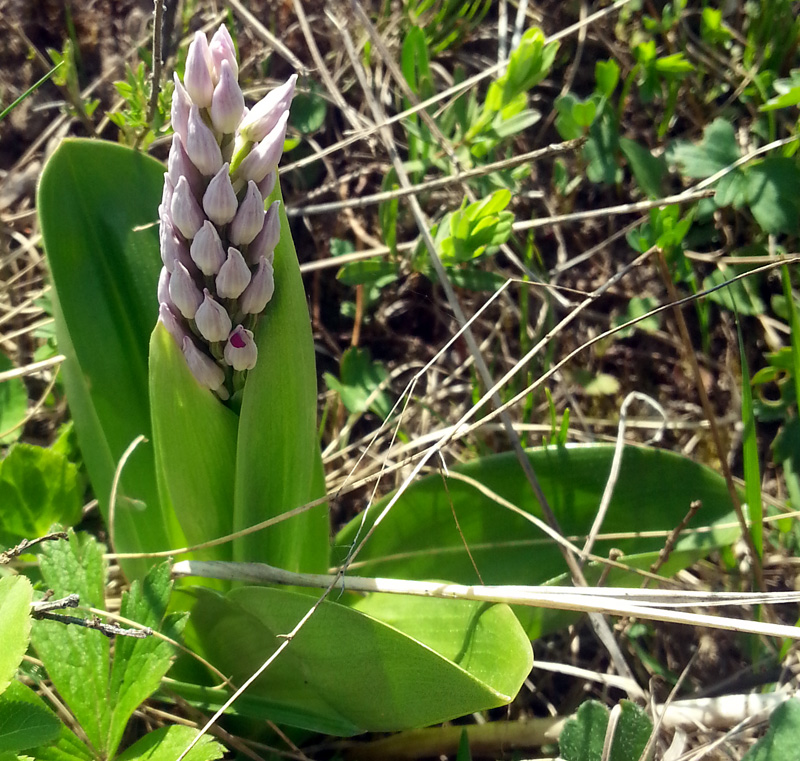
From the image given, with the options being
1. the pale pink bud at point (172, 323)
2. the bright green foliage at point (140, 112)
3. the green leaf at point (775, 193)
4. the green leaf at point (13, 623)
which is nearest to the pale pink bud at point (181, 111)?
the pale pink bud at point (172, 323)

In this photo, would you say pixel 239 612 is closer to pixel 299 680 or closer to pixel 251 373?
pixel 299 680

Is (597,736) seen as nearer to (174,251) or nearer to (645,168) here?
(174,251)

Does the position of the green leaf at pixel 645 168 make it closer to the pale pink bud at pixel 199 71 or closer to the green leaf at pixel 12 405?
the pale pink bud at pixel 199 71

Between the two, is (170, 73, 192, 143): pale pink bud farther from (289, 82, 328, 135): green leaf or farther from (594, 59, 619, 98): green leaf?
(594, 59, 619, 98): green leaf

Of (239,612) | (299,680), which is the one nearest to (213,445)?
(239,612)

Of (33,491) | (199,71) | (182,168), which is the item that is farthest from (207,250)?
(33,491)

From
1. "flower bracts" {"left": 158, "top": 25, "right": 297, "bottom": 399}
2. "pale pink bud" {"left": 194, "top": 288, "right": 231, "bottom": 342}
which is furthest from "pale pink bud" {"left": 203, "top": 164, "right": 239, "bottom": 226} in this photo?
"pale pink bud" {"left": 194, "top": 288, "right": 231, "bottom": 342}
